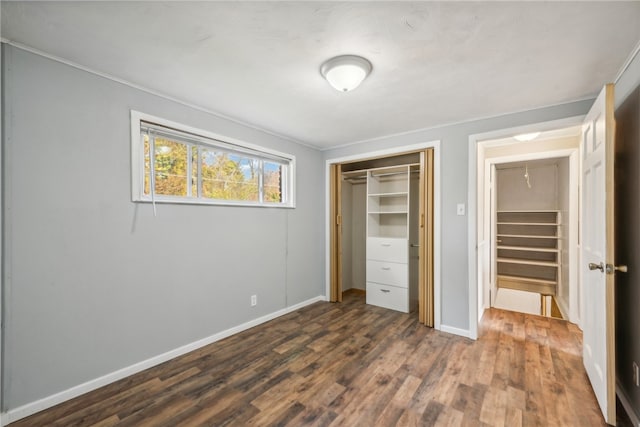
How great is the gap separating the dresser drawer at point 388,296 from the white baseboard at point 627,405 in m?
1.96

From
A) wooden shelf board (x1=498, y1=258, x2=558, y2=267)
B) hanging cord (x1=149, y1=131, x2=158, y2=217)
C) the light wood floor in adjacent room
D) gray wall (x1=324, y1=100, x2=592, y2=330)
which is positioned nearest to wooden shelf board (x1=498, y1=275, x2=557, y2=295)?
wooden shelf board (x1=498, y1=258, x2=558, y2=267)

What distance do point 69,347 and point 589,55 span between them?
4005mm

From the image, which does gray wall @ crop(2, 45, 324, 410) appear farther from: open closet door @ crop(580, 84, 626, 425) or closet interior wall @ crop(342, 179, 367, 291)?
open closet door @ crop(580, 84, 626, 425)

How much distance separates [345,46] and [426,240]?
239cm

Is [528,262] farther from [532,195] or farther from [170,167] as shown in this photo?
[170,167]

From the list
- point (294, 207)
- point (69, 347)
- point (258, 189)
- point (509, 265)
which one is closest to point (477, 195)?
point (294, 207)

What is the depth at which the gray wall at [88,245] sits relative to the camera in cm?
169

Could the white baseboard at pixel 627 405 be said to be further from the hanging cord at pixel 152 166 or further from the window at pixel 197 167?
the hanging cord at pixel 152 166

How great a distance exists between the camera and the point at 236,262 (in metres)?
2.97

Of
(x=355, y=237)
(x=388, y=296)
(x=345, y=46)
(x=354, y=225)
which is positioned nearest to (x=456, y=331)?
(x=388, y=296)

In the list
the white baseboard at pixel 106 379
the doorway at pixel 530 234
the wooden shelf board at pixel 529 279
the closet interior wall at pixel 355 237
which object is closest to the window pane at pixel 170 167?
the white baseboard at pixel 106 379

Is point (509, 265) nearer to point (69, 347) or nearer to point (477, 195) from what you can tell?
point (477, 195)

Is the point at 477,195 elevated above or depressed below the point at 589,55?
below

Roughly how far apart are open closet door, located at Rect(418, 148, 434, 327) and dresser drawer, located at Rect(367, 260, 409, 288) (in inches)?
13.9
